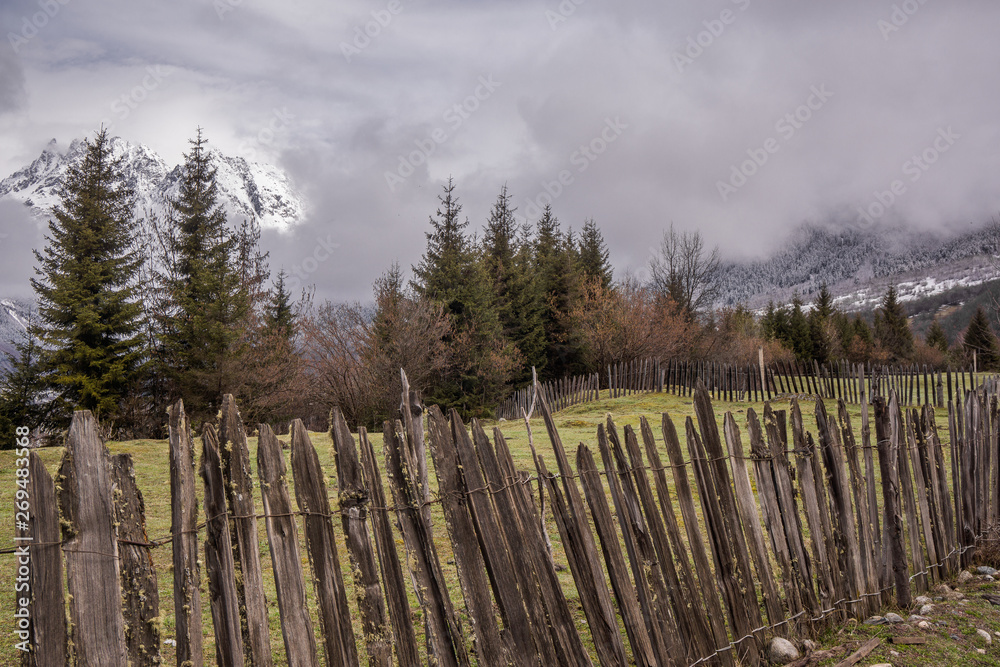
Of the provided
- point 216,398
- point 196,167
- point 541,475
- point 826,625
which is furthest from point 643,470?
point 196,167

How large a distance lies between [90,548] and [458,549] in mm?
1355

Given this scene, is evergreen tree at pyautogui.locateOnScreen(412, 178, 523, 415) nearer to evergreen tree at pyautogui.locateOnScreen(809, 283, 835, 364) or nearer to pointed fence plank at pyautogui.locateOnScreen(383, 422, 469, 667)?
pointed fence plank at pyautogui.locateOnScreen(383, 422, 469, 667)

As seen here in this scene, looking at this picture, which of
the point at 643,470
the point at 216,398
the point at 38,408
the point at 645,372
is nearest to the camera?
the point at 643,470

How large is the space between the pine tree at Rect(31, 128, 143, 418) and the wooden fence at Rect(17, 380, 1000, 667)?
21107mm

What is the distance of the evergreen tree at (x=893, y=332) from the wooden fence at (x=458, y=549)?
6898 cm

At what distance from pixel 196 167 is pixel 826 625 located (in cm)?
3173

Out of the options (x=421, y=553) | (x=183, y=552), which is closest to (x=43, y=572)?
(x=183, y=552)

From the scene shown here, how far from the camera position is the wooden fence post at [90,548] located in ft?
5.57

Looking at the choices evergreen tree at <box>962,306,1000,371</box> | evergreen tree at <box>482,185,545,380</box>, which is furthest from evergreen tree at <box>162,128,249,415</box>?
evergreen tree at <box>962,306,1000,371</box>

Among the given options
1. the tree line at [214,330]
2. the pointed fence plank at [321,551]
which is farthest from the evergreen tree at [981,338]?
the pointed fence plank at [321,551]

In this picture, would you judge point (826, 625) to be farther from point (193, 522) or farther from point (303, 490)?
point (193, 522)

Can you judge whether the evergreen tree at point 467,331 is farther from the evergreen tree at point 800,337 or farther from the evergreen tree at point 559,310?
the evergreen tree at point 800,337

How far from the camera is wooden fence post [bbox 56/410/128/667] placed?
66.9 inches

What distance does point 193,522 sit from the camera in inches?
74.1
